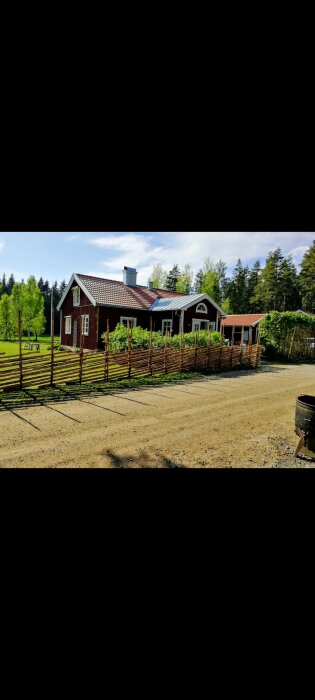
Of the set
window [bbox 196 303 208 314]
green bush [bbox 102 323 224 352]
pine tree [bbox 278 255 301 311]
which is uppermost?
pine tree [bbox 278 255 301 311]

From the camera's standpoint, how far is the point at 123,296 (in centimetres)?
1941

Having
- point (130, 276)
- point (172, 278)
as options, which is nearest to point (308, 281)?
point (172, 278)

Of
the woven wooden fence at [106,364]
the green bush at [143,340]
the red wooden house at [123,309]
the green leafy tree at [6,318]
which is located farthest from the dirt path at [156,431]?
the green leafy tree at [6,318]

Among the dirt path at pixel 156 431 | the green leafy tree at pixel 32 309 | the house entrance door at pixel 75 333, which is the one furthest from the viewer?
the green leafy tree at pixel 32 309

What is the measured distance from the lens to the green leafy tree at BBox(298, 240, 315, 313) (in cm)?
4466

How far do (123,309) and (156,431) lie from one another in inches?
520

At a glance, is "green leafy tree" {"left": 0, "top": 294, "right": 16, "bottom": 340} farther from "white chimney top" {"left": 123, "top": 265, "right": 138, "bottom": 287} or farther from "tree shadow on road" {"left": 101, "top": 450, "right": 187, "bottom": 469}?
"tree shadow on road" {"left": 101, "top": 450, "right": 187, "bottom": 469}

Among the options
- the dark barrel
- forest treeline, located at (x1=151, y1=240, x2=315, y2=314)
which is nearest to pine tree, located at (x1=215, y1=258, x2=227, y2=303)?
forest treeline, located at (x1=151, y1=240, x2=315, y2=314)

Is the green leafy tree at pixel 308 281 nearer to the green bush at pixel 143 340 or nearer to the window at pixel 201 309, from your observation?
the window at pixel 201 309

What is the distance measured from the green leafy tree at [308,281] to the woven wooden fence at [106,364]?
1299 inches

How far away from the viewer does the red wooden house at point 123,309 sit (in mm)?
18078

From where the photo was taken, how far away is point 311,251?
153ft
